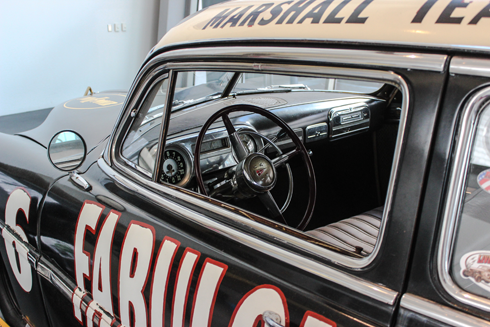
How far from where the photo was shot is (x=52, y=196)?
129 cm

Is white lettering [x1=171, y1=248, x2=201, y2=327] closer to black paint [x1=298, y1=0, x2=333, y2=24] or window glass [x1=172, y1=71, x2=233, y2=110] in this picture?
black paint [x1=298, y1=0, x2=333, y2=24]

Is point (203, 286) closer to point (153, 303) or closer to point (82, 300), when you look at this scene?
point (153, 303)

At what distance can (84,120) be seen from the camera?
2.15 m

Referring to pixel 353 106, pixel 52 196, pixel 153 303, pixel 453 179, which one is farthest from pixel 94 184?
pixel 353 106

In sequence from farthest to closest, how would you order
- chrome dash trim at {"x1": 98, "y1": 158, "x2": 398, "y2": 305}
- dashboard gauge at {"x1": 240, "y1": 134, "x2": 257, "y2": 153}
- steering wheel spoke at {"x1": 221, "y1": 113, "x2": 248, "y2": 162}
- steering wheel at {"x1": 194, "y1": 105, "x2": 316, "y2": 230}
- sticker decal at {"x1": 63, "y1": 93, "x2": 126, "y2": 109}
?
sticker decal at {"x1": 63, "y1": 93, "x2": 126, "y2": 109}, dashboard gauge at {"x1": 240, "y1": 134, "x2": 257, "y2": 153}, steering wheel spoke at {"x1": 221, "y1": 113, "x2": 248, "y2": 162}, steering wheel at {"x1": 194, "y1": 105, "x2": 316, "y2": 230}, chrome dash trim at {"x1": 98, "y1": 158, "x2": 398, "y2": 305}

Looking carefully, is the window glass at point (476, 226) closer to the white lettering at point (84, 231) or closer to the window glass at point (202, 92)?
the white lettering at point (84, 231)

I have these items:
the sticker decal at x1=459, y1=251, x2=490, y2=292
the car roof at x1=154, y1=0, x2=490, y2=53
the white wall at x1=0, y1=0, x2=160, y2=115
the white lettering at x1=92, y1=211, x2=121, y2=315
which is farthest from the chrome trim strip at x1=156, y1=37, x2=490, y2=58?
the white wall at x1=0, y1=0, x2=160, y2=115

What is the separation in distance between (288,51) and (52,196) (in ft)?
3.04

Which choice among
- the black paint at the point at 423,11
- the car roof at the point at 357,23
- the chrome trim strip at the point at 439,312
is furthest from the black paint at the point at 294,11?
the chrome trim strip at the point at 439,312

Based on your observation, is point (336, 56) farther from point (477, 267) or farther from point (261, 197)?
point (261, 197)

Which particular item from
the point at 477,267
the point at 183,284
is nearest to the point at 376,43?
the point at 477,267

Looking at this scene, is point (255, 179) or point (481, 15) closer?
point (481, 15)

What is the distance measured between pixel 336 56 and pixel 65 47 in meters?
6.34

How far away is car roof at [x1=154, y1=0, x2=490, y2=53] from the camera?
0.62m
